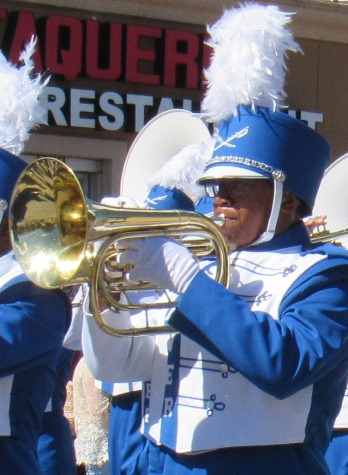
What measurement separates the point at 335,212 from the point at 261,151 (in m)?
2.41

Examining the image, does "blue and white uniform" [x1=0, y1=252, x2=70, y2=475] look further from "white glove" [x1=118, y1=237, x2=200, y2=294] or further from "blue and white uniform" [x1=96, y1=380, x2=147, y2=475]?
"blue and white uniform" [x1=96, y1=380, x2=147, y2=475]

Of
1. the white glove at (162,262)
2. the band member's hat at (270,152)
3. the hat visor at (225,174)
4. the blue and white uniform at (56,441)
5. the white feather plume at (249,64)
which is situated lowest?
the blue and white uniform at (56,441)

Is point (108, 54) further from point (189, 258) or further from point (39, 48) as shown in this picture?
point (189, 258)

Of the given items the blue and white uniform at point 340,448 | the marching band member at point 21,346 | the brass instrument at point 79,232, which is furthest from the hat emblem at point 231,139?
the blue and white uniform at point 340,448

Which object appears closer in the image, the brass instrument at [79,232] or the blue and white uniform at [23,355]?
the brass instrument at [79,232]

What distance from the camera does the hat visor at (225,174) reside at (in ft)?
9.91

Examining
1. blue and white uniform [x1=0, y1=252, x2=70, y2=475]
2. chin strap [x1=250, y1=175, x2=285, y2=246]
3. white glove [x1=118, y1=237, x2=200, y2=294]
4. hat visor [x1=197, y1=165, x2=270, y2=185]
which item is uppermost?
hat visor [x1=197, y1=165, x2=270, y2=185]

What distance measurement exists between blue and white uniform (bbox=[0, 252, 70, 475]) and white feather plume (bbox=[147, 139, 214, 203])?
175 cm

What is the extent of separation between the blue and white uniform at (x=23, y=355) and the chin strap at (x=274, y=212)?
616 mm

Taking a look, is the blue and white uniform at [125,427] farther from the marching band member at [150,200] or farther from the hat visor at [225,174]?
the hat visor at [225,174]

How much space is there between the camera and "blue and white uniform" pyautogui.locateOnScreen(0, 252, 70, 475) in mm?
3145

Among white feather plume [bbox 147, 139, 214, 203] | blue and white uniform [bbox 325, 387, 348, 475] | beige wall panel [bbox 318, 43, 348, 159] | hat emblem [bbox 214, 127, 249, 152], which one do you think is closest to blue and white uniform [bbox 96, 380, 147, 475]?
blue and white uniform [bbox 325, 387, 348, 475]

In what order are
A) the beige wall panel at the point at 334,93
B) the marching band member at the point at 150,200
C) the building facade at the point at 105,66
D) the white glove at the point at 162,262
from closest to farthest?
1. the white glove at the point at 162,262
2. the marching band member at the point at 150,200
3. the building facade at the point at 105,66
4. the beige wall panel at the point at 334,93

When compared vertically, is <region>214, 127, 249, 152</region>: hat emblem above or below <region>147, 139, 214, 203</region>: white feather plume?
above
